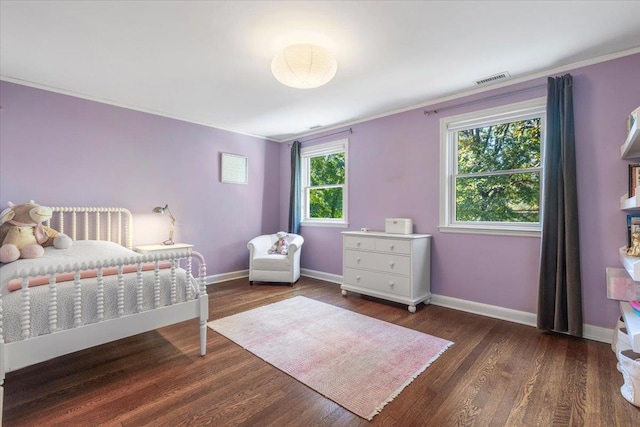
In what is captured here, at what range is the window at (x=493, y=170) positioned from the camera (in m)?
2.90

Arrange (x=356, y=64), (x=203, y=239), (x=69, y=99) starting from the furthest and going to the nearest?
(x=203, y=239) → (x=69, y=99) → (x=356, y=64)

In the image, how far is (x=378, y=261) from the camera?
3471mm

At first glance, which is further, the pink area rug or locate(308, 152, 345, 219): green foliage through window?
locate(308, 152, 345, 219): green foliage through window

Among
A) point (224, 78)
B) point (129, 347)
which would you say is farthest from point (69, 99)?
point (129, 347)

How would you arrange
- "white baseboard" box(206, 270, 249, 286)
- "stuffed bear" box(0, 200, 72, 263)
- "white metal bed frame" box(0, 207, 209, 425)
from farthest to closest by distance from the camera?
"white baseboard" box(206, 270, 249, 286) < "stuffed bear" box(0, 200, 72, 263) < "white metal bed frame" box(0, 207, 209, 425)

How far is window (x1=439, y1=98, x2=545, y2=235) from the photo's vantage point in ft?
9.53

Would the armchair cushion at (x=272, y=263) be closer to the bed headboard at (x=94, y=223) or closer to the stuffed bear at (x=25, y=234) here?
the bed headboard at (x=94, y=223)

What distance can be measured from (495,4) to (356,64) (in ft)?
3.51

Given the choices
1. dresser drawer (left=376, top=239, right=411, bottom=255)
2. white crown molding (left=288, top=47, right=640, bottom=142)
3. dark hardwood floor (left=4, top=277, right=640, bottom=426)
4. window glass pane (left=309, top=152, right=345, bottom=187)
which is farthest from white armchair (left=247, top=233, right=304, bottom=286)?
white crown molding (left=288, top=47, right=640, bottom=142)

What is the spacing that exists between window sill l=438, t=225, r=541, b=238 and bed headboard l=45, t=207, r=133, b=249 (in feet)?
12.1

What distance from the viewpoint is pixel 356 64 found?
2.57 m

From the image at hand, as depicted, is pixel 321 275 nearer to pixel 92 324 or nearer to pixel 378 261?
pixel 378 261

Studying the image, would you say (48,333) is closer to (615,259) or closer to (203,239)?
(203,239)

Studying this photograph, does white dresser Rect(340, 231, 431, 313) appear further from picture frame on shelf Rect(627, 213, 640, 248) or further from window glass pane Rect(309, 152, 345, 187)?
picture frame on shelf Rect(627, 213, 640, 248)
